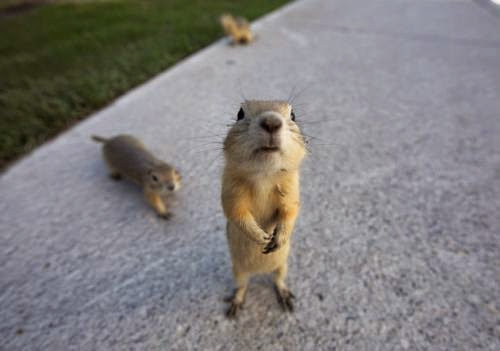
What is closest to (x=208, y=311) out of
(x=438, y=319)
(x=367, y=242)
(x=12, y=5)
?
(x=367, y=242)

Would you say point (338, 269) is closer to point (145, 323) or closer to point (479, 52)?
point (145, 323)

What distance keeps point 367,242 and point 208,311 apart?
1149mm

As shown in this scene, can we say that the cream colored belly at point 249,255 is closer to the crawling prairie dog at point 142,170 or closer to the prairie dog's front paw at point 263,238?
the prairie dog's front paw at point 263,238

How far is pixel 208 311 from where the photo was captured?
1833 millimetres

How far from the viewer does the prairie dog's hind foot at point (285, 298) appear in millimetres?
1828

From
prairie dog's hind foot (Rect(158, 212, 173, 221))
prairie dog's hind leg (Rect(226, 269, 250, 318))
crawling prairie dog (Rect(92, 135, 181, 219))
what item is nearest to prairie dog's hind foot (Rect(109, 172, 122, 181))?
crawling prairie dog (Rect(92, 135, 181, 219))

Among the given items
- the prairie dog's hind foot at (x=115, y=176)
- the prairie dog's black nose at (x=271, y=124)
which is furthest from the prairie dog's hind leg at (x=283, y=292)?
the prairie dog's hind foot at (x=115, y=176)

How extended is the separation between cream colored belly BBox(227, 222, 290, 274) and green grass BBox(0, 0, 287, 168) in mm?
2601

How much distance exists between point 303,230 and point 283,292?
535 mm

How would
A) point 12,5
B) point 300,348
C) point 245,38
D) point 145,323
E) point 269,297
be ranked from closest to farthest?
point 300,348 < point 145,323 < point 269,297 < point 245,38 < point 12,5

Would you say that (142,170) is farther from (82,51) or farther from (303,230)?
(82,51)

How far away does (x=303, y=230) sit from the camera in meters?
2.27

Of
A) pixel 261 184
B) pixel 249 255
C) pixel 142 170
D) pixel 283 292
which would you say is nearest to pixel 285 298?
pixel 283 292

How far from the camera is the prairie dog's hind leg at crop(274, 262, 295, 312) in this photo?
5.95ft
